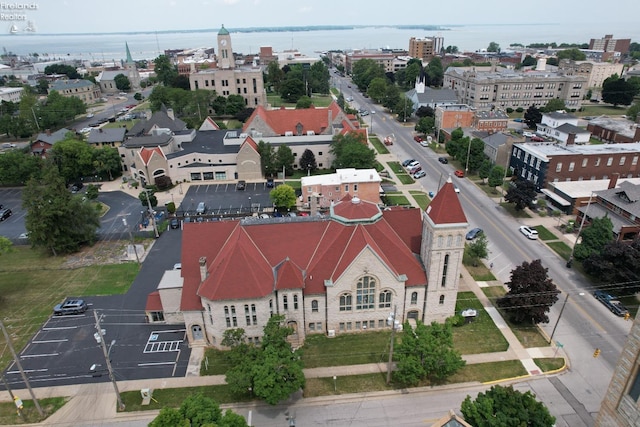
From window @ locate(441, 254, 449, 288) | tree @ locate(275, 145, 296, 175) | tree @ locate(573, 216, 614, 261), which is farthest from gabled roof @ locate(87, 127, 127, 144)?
tree @ locate(573, 216, 614, 261)

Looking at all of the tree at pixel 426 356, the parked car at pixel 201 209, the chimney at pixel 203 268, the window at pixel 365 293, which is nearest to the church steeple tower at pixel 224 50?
the parked car at pixel 201 209

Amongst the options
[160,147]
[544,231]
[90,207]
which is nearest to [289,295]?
[90,207]

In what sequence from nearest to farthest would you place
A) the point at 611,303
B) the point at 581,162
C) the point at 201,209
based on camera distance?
1. the point at 611,303
2. the point at 201,209
3. the point at 581,162

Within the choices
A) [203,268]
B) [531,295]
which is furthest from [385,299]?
[203,268]

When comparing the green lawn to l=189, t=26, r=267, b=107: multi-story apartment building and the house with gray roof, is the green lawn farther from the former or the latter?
l=189, t=26, r=267, b=107: multi-story apartment building

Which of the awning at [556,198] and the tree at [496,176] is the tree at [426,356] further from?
the tree at [496,176]

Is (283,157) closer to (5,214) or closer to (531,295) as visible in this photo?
(5,214)
